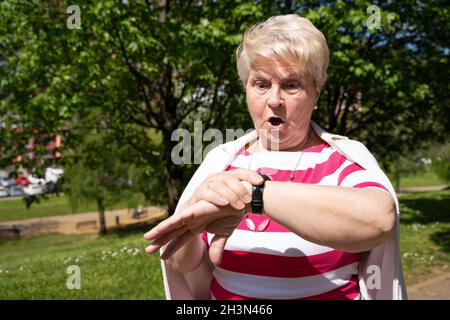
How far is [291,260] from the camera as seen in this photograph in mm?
1518

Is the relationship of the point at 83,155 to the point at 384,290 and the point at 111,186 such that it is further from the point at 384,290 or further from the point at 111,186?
the point at 384,290

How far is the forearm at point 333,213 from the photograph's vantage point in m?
1.14

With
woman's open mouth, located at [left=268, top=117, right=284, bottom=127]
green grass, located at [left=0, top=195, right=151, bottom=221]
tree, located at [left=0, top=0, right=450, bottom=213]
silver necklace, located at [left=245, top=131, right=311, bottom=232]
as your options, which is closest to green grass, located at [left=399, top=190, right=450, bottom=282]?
tree, located at [left=0, top=0, right=450, bottom=213]

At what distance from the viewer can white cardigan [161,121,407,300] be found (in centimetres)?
142

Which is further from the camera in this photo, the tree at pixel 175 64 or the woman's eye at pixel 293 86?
the tree at pixel 175 64

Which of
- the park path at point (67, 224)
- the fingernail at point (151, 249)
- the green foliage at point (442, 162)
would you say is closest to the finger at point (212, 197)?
the fingernail at point (151, 249)

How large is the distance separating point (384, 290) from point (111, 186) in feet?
78.0

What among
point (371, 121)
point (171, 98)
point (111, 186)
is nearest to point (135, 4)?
point (171, 98)

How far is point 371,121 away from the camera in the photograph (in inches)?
535

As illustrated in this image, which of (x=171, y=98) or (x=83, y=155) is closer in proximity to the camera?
(x=171, y=98)

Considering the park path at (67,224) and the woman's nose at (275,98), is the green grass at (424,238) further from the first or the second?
the park path at (67,224)

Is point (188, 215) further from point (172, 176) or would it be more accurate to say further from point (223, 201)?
point (172, 176)

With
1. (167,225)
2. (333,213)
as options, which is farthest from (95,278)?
(333,213)

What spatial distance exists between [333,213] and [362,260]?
19.5 inches
